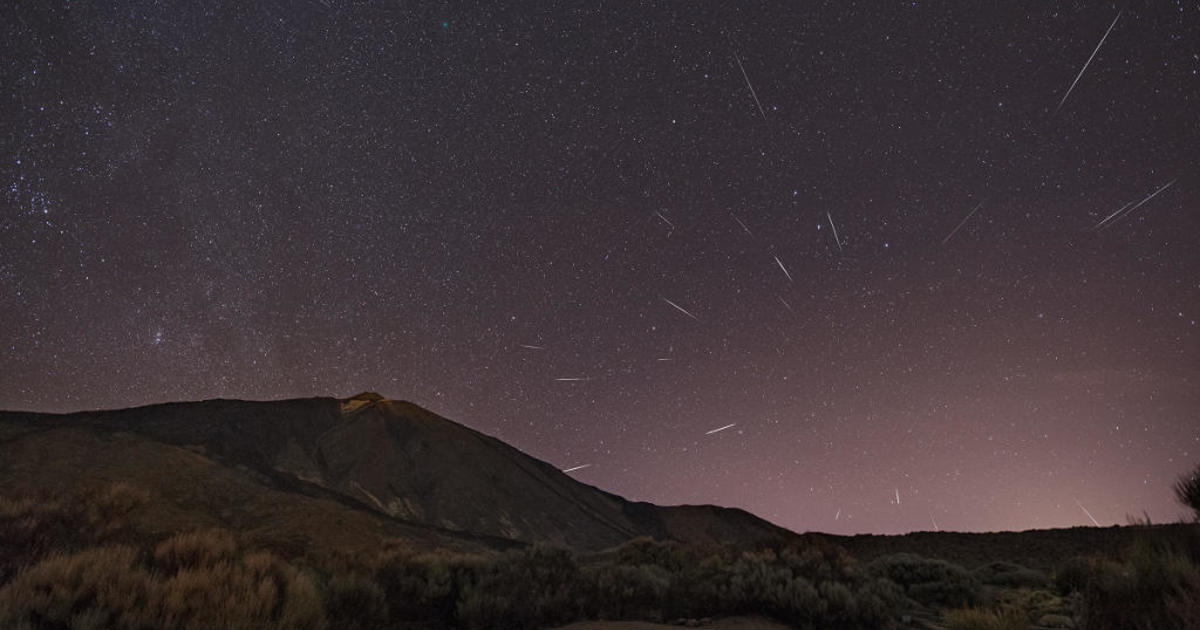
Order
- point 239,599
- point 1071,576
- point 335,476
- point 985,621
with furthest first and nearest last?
1. point 335,476
2. point 1071,576
3. point 985,621
4. point 239,599

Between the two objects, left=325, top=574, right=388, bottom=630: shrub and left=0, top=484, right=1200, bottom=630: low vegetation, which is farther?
left=325, top=574, right=388, bottom=630: shrub

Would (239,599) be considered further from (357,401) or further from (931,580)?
(357,401)

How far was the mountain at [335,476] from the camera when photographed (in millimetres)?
37719

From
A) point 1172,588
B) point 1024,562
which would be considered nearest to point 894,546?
point 1024,562

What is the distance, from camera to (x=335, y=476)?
6462 cm

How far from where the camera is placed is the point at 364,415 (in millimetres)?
80188

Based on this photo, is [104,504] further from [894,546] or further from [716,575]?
[894,546]

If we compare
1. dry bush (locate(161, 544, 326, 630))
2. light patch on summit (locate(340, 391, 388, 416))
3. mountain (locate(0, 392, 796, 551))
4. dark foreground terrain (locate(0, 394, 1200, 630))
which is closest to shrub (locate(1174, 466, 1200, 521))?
dark foreground terrain (locate(0, 394, 1200, 630))

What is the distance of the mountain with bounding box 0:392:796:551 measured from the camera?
37.7 meters

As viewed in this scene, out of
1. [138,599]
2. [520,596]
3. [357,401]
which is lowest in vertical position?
[138,599]

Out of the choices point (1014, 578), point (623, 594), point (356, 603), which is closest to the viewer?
point (356, 603)

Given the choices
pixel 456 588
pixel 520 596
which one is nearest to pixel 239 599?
pixel 520 596

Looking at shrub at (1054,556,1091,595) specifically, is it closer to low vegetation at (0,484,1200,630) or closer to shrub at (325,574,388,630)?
low vegetation at (0,484,1200,630)

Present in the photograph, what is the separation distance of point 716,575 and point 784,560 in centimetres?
225
